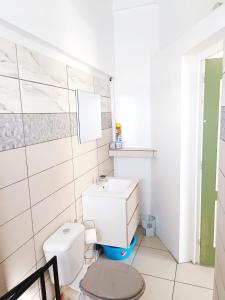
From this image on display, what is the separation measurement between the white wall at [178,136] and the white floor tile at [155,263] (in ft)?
0.38

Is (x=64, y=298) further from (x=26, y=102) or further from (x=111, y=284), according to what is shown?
(x=26, y=102)

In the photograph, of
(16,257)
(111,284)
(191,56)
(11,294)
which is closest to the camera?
(11,294)

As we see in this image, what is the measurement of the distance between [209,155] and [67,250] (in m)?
1.51

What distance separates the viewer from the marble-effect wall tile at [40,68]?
133 cm

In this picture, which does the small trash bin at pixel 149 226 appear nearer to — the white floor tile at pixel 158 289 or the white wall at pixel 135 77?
the white wall at pixel 135 77

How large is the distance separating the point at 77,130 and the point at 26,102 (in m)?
0.70

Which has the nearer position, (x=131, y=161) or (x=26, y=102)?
(x=26, y=102)

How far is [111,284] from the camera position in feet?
4.57

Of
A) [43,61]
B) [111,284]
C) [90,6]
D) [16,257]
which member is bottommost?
A: [111,284]

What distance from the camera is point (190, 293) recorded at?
1.95 m

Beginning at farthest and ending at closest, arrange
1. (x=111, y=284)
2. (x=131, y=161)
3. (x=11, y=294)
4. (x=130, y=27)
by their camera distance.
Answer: (x=131, y=161), (x=130, y=27), (x=111, y=284), (x=11, y=294)

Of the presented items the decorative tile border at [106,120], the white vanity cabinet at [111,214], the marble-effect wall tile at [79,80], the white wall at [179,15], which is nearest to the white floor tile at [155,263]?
the white vanity cabinet at [111,214]

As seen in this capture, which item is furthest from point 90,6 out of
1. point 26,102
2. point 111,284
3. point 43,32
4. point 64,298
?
point 64,298

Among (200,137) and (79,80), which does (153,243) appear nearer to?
(200,137)
